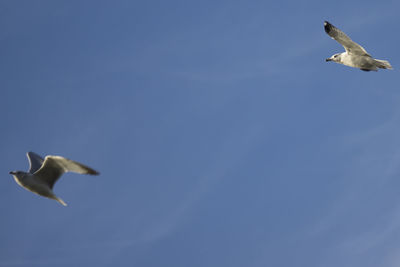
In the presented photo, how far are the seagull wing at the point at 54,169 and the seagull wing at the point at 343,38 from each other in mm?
10296

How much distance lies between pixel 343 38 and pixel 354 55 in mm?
894

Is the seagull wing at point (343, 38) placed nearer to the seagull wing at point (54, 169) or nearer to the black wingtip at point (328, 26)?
the black wingtip at point (328, 26)

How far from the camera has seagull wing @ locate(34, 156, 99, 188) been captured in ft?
64.6

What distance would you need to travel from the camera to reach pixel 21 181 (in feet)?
67.1

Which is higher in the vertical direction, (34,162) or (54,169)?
(34,162)

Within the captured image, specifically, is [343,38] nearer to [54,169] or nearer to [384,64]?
[384,64]

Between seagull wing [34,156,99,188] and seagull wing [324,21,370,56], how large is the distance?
10.3m

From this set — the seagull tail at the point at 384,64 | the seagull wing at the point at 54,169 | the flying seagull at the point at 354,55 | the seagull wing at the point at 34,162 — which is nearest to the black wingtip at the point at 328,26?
the flying seagull at the point at 354,55

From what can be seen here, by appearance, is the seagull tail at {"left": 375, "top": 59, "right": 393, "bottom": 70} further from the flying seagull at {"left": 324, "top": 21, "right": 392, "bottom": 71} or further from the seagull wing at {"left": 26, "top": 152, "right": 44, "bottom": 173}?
the seagull wing at {"left": 26, "top": 152, "right": 44, "bottom": 173}

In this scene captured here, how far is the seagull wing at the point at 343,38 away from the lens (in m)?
24.8

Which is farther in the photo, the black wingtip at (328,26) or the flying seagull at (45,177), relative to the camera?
the black wingtip at (328,26)

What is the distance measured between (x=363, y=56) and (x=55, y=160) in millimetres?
11385

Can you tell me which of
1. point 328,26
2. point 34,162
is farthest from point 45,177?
point 328,26

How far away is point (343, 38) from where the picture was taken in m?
24.9
